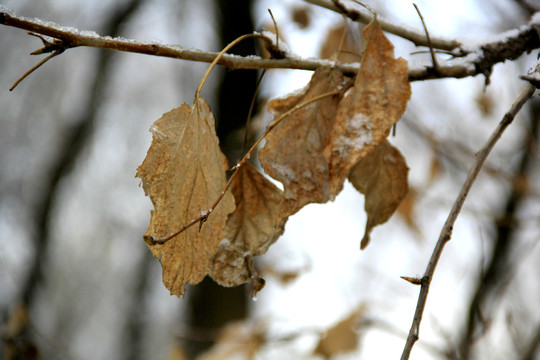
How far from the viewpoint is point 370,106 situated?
546mm

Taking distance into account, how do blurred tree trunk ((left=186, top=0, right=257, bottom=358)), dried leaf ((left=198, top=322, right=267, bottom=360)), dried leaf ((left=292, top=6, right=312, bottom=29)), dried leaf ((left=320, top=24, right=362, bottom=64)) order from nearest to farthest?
1. dried leaf ((left=320, top=24, right=362, bottom=64))
2. dried leaf ((left=198, top=322, right=267, bottom=360))
3. dried leaf ((left=292, top=6, right=312, bottom=29))
4. blurred tree trunk ((left=186, top=0, right=257, bottom=358))

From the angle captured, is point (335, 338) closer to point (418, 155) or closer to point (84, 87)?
point (418, 155)

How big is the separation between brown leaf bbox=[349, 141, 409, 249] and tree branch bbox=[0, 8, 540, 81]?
4.9 inches

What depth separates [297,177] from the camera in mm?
575

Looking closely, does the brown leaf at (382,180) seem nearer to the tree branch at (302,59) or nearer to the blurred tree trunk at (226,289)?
the tree branch at (302,59)

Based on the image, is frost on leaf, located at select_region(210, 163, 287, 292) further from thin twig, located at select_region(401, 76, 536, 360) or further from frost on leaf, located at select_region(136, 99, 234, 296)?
thin twig, located at select_region(401, 76, 536, 360)

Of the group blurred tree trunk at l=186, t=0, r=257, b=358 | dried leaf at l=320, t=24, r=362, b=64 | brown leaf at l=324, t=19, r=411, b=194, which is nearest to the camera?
brown leaf at l=324, t=19, r=411, b=194

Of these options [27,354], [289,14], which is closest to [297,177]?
[289,14]

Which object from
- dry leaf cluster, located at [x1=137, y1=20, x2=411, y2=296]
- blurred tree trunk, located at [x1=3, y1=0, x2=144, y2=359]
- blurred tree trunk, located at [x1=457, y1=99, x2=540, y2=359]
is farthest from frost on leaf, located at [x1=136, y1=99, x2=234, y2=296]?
blurred tree trunk, located at [x1=3, y1=0, x2=144, y2=359]

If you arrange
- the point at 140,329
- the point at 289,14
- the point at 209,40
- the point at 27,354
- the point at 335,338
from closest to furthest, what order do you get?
the point at 335,338, the point at 27,354, the point at 289,14, the point at 209,40, the point at 140,329

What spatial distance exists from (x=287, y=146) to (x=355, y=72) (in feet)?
0.49

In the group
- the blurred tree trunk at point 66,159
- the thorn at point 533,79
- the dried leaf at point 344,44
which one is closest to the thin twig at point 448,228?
the thorn at point 533,79

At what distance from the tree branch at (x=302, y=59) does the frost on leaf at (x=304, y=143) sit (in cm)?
3

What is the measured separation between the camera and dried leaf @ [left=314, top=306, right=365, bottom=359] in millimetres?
1255
